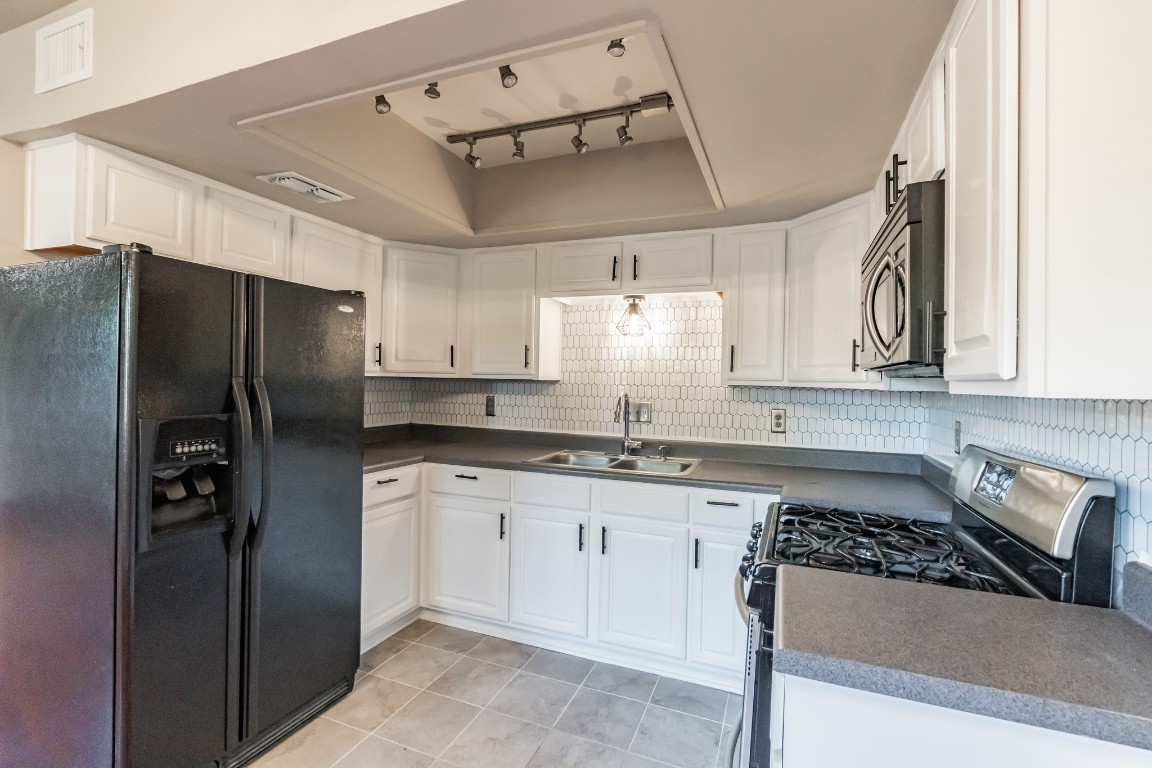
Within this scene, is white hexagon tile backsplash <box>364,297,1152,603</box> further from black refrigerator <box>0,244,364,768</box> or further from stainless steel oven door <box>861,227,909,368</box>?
black refrigerator <box>0,244,364,768</box>

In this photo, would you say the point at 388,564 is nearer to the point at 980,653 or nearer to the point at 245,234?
the point at 245,234

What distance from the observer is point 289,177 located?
2102mm

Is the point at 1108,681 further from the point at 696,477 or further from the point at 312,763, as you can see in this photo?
the point at 312,763

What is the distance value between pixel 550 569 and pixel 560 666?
0.44 meters

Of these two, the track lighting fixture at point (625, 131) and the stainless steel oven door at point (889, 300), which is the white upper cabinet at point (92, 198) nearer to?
the track lighting fixture at point (625, 131)

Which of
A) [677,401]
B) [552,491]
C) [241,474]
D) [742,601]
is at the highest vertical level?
[677,401]

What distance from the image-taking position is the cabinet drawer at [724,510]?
2217mm

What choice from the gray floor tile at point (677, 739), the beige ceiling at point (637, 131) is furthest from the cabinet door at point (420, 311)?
the gray floor tile at point (677, 739)

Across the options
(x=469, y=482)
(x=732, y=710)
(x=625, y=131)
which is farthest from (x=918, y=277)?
(x=469, y=482)

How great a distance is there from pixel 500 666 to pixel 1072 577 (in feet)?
7.11

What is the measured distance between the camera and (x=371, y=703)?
6.93ft

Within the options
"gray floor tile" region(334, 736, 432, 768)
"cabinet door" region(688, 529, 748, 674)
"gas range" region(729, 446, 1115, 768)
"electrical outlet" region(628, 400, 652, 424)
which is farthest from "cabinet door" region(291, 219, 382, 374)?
"gas range" region(729, 446, 1115, 768)

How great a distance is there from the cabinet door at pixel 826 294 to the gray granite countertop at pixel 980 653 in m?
1.38

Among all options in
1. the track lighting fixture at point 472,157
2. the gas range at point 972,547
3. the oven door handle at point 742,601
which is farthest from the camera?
the track lighting fixture at point 472,157
